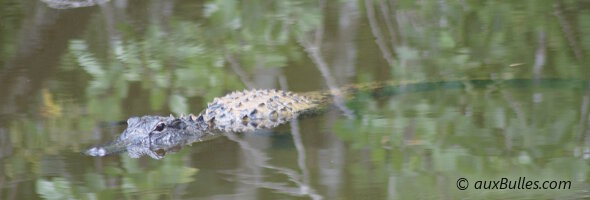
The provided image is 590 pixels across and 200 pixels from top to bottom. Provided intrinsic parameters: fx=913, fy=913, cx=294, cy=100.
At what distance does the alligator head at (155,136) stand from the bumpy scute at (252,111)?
7.3 inches

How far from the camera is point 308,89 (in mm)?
5789

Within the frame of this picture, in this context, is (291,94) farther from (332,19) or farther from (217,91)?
(332,19)

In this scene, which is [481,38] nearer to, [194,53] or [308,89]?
[308,89]

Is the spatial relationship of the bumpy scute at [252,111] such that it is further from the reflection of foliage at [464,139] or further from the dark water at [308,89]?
the reflection of foliage at [464,139]

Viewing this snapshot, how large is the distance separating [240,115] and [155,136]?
0.60 meters

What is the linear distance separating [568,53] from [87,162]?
130 inches

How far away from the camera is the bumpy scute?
525 cm

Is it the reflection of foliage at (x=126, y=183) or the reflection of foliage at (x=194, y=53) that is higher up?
the reflection of foliage at (x=126, y=183)

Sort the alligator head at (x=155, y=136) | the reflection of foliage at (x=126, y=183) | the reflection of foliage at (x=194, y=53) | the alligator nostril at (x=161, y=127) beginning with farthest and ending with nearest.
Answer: the reflection of foliage at (x=194, y=53) → the alligator nostril at (x=161, y=127) → the alligator head at (x=155, y=136) → the reflection of foliage at (x=126, y=183)

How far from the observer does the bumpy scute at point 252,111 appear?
5.25m

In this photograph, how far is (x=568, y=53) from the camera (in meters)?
6.08

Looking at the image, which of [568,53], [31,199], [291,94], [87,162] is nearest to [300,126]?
[291,94]

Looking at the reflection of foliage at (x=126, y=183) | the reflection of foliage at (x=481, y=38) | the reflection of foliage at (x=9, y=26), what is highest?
the reflection of foliage at (x=126, y=183)

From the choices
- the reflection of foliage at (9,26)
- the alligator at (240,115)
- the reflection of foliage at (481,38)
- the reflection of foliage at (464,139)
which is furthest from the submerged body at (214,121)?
the reflection of foliage at (9,26)
